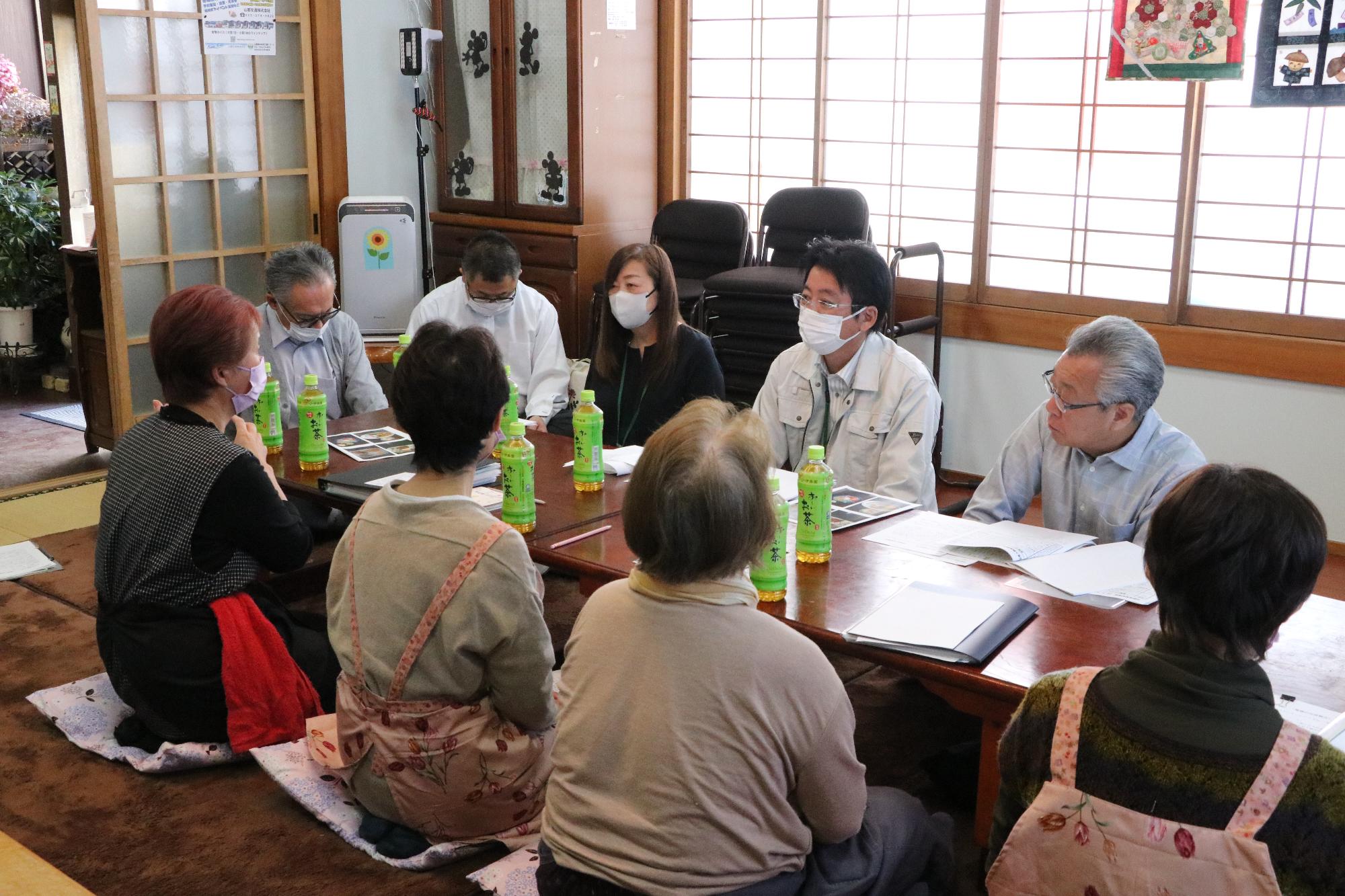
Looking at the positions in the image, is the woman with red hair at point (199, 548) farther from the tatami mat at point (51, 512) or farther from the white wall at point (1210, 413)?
the white wall at point (1210, 413)

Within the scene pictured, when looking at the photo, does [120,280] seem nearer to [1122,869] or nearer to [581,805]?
[581,805]

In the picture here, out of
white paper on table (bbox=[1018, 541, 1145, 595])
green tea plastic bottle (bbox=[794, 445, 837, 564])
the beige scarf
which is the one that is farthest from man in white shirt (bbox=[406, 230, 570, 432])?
the beige scarf

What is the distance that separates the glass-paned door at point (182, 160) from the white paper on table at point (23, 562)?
100 centimetres

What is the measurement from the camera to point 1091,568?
7.43 feet

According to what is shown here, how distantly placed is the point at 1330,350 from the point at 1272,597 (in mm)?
3071

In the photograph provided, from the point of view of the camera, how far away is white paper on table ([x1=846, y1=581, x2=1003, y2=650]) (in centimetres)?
197

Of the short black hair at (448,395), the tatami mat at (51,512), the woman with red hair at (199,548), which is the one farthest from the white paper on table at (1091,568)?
the tatami mat at (51,512)

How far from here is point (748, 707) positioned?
152 cm

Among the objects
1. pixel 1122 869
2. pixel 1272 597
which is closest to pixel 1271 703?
pixel 1272 597

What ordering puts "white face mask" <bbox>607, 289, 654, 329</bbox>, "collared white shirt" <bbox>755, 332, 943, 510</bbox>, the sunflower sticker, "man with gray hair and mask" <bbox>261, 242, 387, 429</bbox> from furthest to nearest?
the sunflower sticker, "man with gray hair and mask" <bbox>261, 242, 387, 429</bbox>, "white face mask" <bbox>607, 289, 654, 329</bbox>, "collared white shirt" <bbox>755, 332, 943, 510</bbox>

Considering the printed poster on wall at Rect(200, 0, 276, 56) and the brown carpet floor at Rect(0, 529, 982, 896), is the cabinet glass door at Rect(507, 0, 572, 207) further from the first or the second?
the brown carpet floor at Rect(0, 529, 982, 896)

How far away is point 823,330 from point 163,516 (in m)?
1.50

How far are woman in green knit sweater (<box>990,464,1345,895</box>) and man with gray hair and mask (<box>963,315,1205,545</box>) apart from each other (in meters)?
1.13

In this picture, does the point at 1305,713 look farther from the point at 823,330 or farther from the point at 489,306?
the point at 489,306
